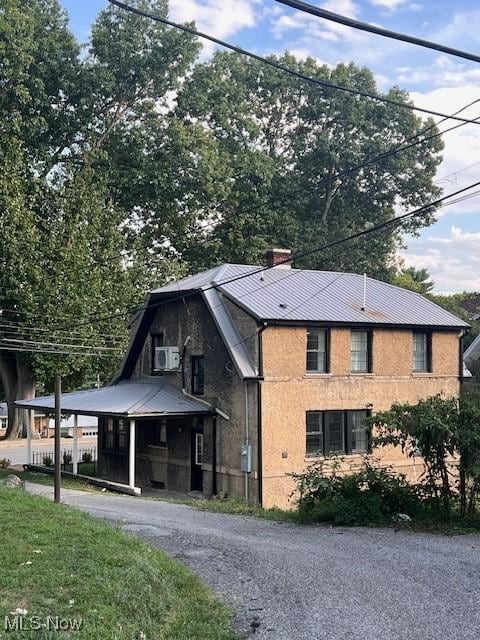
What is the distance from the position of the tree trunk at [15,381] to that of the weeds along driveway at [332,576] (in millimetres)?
27617

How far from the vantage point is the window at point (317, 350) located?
918 inches

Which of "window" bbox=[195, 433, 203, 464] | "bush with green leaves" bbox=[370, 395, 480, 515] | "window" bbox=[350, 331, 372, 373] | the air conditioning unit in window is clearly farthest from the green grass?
"bush with green leaves" bbox=[370, 395, 480, 515]

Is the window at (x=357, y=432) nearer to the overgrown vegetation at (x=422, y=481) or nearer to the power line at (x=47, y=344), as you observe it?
the overgrown vegetation at (x=422, y=481)

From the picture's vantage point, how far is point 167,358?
25.5 meters

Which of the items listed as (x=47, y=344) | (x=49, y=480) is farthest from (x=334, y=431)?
(x=47, y=344)

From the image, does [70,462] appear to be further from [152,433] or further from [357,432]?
[357,432]

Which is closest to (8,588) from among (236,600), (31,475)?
(236,600)

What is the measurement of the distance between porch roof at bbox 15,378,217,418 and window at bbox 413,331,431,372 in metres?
7.68

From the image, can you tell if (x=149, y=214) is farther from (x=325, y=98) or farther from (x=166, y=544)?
(x=166, y=544)

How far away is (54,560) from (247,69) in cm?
4437

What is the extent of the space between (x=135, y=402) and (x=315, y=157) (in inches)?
1145

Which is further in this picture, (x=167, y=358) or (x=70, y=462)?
(x=70, y=462)

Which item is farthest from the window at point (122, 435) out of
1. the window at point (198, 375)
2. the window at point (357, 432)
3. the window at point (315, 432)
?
the window at point (357, 432)

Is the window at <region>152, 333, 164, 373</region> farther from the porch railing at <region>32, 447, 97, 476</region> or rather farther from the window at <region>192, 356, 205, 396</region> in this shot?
the porch railing at <region>32, 447, 97, 476</region>
